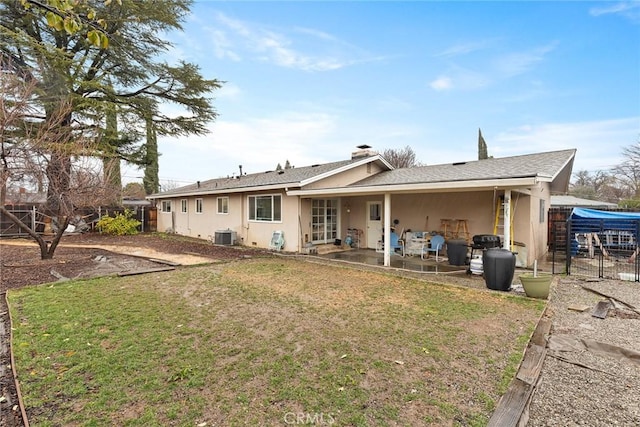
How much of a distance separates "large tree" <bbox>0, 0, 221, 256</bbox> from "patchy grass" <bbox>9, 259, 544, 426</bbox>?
28.1 feet

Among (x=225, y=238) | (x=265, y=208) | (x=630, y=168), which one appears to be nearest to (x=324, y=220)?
(x=265, y=208)

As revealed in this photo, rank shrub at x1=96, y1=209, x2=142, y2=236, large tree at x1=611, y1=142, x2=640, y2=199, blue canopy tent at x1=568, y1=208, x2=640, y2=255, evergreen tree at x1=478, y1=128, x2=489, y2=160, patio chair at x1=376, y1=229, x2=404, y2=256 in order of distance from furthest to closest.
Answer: evergreen tree at x1=478, y1=128, x2=489, y2=160 → large tree at x1=611, y1=142, x2=640, y2=199 → shrub at x1=96, y1=209, x2=142, y2=236 → patio chair at x1=376, y1=229, x2=404, y2=256 → blue canopy tent at x1=568, y1=208, x2=640, y2=255

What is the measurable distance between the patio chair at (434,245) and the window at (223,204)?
8892 mm

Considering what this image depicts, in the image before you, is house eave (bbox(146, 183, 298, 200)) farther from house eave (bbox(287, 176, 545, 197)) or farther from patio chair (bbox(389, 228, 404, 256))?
patio chair (bbox(389, 228, 404, 256))

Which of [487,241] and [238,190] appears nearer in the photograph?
[487,241]

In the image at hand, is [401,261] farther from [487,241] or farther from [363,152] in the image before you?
[363,152]

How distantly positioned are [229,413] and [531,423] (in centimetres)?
242

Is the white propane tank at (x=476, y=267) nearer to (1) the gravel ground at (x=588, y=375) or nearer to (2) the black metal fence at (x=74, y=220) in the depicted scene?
(1) the gravel ground at (x=588, y=375)

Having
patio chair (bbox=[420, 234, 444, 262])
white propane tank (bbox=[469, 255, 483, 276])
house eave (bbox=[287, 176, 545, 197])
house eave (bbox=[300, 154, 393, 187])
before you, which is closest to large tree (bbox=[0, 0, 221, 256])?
house eave (bbox=[300, 154, 393, 187])

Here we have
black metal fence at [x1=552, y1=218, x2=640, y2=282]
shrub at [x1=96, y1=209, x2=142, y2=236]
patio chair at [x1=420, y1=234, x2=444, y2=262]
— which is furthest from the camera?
shrub at [x1=96, y1=209, x2=142, y2=236]

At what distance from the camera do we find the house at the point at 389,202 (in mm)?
7892

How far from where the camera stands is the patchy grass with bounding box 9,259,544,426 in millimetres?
2443

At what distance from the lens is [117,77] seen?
16031 millimetres

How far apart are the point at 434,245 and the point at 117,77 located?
17.9 meters
